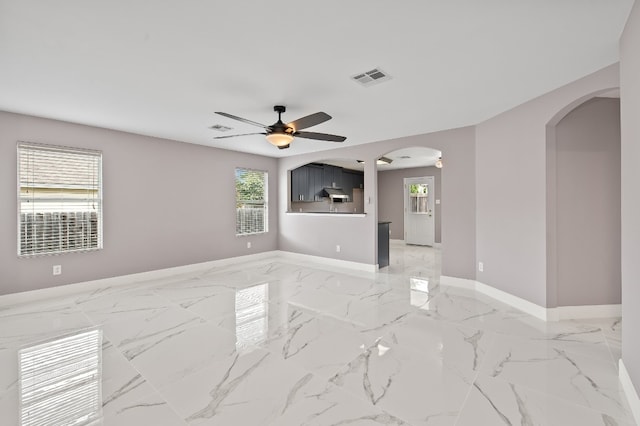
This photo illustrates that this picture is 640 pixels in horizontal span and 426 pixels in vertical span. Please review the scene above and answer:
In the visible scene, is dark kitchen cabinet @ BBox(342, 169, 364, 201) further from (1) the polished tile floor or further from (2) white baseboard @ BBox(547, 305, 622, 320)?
(2) white baseboard @ BBox(547, 305, 622, 320)

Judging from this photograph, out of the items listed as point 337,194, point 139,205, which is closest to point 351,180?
point 337,194

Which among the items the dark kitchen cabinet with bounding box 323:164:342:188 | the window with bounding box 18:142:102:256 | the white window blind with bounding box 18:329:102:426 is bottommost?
the white window blind with bounding box 18:329:102:426

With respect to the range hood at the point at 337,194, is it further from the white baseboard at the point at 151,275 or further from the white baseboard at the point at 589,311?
the white baseboard at the point at 589,311

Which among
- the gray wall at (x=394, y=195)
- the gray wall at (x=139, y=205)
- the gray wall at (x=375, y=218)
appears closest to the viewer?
the gray wall at (x=139, y=205)

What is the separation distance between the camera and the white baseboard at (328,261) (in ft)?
Answer: 18.6

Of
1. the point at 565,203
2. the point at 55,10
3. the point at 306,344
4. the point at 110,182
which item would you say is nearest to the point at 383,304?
Answer: the point at 306,344

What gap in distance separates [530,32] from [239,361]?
3.31 meters

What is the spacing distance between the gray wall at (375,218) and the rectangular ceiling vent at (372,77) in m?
2.26

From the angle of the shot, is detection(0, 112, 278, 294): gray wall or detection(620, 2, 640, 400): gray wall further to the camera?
detection(0, 112, 278, 294): gray wall

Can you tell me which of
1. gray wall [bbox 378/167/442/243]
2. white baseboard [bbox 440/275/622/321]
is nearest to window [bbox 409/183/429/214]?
gray wall [bbox 378/167/442/243]

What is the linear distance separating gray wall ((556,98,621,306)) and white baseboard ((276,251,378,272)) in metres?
2.95

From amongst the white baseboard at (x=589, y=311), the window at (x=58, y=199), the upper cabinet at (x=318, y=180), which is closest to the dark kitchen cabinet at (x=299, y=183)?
the upper cabinet at (x=318, y=180)

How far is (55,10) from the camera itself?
1.88 metres

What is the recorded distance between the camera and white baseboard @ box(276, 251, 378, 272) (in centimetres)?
568
